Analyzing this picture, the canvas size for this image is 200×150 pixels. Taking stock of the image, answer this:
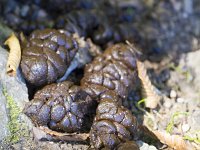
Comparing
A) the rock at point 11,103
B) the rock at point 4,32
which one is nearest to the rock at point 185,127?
the rock at point 11,103

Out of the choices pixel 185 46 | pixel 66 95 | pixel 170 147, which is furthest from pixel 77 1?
pixel 170 147

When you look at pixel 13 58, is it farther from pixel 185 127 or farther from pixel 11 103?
pixel 185 127

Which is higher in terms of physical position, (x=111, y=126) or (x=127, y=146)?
(x=111, y=126)

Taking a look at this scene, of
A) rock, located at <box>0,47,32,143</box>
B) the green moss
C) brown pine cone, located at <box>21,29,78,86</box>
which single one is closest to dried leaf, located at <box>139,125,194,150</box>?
the green moss

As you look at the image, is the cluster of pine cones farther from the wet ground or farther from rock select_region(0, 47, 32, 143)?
the wet ground

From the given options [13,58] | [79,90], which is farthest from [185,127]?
[13,58]

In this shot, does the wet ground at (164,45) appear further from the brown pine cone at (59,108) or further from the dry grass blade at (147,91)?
the brown pine cone at (59,108)
